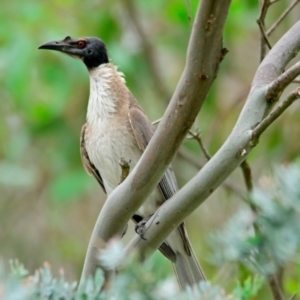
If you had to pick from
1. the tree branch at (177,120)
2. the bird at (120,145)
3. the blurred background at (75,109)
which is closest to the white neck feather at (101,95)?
the bird at (120,145)

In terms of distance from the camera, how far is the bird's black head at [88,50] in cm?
425

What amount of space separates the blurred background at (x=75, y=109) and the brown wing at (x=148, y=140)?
36cm

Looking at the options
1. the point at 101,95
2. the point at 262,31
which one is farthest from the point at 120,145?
the point at 262,31

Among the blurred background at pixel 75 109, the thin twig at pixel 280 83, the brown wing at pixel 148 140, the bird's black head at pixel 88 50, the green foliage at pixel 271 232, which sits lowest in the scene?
the blurred background at pixel 75 109

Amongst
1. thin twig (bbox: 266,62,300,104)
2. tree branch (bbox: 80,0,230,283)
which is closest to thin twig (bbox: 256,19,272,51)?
thin twig (bbox: 266,62,300,104)

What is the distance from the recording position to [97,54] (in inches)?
171

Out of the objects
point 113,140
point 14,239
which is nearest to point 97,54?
point 113,140

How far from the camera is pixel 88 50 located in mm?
4328

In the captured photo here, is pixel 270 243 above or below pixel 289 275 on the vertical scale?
above

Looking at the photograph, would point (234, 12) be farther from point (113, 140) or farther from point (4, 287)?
point (4, 287)

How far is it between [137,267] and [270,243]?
0.18 metres

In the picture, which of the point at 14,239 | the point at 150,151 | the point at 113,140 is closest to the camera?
the point at 150,151

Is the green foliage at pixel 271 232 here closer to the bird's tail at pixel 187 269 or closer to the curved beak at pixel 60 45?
the bird's tail at pixel 187 269

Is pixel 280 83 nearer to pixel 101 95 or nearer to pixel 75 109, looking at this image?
pixel 101 95
